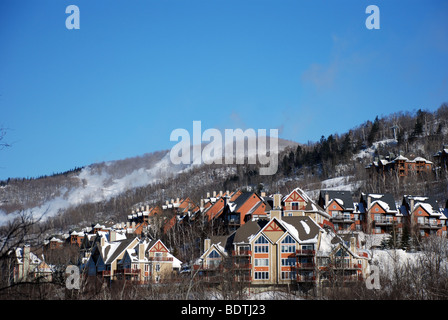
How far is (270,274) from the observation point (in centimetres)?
5188

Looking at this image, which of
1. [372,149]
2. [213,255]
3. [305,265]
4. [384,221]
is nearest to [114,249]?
[213,255]

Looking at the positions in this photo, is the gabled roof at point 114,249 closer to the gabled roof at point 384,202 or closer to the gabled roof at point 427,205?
the gabled roof at point 384,202

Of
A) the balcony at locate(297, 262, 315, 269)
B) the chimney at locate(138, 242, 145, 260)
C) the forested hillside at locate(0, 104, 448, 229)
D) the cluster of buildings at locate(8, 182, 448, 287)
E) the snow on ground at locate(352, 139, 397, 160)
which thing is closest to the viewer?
the cluster of buildings at locate(8, 182, 448, 287)

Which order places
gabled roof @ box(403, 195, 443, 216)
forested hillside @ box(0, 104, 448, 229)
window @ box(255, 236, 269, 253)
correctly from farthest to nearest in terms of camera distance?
forested hillside @ box(0, 104, 448, 229), gabled roof @ box(403, 195, 443, 216), window @ box(255, 236, 269, 253)

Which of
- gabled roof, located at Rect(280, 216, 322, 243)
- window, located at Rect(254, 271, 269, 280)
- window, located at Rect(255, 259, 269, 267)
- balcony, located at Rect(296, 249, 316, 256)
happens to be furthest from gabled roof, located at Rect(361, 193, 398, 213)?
window, located at Rect(254, 271, 269, 280)

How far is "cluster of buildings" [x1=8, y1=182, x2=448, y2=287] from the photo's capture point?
50156 mm

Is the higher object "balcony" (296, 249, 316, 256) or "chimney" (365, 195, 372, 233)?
"chimney" (365, 195, 372, 233)

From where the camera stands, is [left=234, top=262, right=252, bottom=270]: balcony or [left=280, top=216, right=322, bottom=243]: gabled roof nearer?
[left=234, top=262, right=252, bottom=270]: balcony

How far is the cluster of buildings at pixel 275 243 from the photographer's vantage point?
165 feet

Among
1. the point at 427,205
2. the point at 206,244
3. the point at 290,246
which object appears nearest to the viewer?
the point at 290,246

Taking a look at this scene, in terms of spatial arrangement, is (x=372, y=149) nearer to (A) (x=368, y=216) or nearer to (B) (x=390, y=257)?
(A) (x=368, y=216)

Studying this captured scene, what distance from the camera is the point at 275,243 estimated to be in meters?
52.5

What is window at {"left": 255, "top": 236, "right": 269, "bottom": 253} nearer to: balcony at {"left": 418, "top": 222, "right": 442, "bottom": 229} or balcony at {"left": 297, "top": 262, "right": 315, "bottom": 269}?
balcony at {"left": 297, "top": 262, "right": 315, "bottom": 269}
